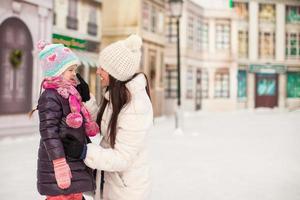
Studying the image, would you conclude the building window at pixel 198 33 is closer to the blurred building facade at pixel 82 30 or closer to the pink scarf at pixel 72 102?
the blurred building facade at pixel 82 30

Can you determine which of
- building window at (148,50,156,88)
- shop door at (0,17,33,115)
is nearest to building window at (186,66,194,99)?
building window at (148,50,156,88)

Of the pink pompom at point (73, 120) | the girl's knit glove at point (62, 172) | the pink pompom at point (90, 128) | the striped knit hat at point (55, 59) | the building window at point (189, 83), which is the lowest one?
the girl's knit glove at point (62, 172)

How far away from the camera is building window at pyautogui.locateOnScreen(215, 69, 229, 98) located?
29.8 meters

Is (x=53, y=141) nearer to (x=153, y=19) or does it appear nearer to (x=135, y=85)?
(x=135, y=85)

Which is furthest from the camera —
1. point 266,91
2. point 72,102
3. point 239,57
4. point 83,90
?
point 266,91

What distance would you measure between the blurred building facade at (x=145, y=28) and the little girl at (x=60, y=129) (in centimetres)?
1667

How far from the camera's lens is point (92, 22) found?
17.4 meters

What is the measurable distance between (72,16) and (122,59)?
45.9 ft

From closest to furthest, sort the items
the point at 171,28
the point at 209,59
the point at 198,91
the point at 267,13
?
1. the point at 171,28
2. the point at 198,91
3. the point at 209,59
4. the point at 267,13

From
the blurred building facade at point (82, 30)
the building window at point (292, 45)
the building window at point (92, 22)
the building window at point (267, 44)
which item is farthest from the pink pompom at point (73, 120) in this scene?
the building window at point (292, 45)

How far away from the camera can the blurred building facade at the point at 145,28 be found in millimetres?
19547

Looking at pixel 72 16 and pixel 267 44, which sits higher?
pixel 267 44

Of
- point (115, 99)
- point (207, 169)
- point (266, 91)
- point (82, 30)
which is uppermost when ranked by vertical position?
point (82, 30)

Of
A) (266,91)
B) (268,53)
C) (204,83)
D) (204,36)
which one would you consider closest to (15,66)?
(204,83)
